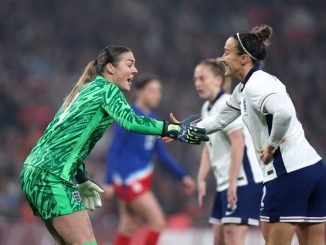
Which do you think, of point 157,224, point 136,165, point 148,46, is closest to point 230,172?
point 157,224

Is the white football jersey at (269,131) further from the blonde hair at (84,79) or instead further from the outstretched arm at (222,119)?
the blonde hair at (84,79)

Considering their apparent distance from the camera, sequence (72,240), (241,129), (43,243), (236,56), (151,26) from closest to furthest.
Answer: (72,240), (236,56), (241,129), (43,243), (151,26)

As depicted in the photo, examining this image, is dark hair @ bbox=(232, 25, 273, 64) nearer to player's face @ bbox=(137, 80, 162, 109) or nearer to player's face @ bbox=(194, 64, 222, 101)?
player's face @ bbox=(194, 64, 222, 101)

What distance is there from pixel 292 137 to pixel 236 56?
704 mm

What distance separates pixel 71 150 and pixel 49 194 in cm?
32

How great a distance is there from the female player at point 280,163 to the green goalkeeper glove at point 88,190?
3.02 ft

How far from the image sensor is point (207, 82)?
25.2 feet

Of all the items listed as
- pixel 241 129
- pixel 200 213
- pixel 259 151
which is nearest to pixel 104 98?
pixel 259 151

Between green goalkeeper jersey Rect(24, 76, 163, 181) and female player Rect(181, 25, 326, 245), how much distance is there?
0.52m

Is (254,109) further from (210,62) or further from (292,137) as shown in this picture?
(210,62)

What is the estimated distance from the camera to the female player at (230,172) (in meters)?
7.23

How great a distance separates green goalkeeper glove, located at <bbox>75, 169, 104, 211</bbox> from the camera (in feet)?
20.0

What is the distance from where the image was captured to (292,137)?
5.74 meters

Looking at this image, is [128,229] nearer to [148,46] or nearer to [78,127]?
[78,127]
